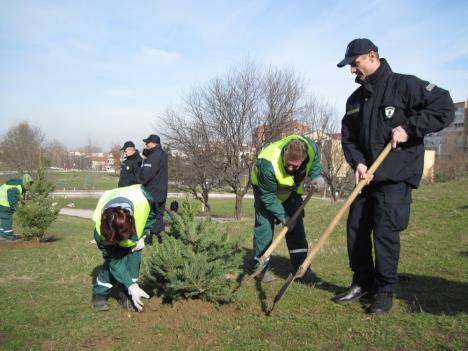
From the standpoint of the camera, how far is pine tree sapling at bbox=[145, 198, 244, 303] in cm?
390

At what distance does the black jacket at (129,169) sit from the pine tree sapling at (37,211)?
101 inches

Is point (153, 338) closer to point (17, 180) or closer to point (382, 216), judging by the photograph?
point (382, 216)

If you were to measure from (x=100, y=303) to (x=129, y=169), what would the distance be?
17.0 feet

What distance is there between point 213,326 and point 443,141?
60.3 m

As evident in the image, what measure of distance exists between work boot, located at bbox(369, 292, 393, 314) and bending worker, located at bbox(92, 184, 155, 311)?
2.18 metres

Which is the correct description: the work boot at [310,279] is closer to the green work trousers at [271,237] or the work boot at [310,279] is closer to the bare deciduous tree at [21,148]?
the green work trousers at [271,237]

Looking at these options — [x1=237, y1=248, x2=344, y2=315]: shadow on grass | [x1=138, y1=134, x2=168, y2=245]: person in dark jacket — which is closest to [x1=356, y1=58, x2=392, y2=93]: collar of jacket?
[x1=237, y1=248, x2=344, y2=315]: shadow on grass

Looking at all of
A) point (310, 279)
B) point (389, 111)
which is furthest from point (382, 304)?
point (389, 111)

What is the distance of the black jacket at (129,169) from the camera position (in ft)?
30.0

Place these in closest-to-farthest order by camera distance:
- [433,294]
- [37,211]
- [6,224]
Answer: [433,294], [37,211], [6,224]

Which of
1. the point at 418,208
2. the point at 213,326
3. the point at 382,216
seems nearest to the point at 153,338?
the point at 213,326

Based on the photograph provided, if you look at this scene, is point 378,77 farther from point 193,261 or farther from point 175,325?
point 175,325

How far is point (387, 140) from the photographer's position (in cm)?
390

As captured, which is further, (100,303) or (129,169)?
(129,169)
